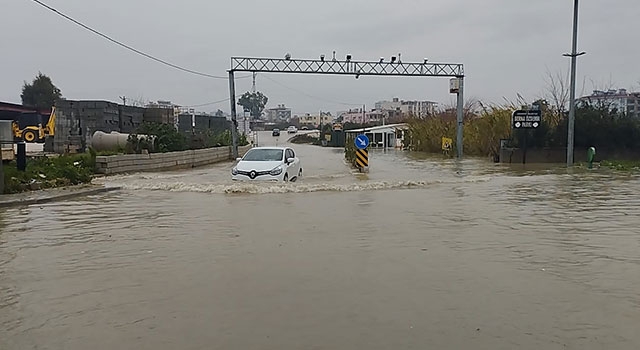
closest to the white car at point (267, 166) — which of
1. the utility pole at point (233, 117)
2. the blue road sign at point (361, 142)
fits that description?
the blue road sign at point (361, 142)

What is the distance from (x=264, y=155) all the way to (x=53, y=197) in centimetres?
685

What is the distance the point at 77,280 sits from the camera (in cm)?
760

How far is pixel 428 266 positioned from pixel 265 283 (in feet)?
7.30

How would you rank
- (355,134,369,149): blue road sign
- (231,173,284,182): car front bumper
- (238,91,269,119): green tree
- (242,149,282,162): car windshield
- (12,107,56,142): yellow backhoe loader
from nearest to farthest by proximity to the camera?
(231,173,284,182): car front bumper, (242,149,282,162): car windshield, (355,134,369,149): blue road sign, (12,107,56,142): yellow backhoe loader, (238,91,269,119): green tree

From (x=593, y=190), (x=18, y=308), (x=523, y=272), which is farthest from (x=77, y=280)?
(x=593, y=190)

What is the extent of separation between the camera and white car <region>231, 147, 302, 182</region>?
1933 centimetres

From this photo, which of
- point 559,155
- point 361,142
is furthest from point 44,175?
point 559,155

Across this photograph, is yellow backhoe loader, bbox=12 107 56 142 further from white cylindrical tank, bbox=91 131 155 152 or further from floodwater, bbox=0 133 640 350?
floodwater, bbox=0 133 640 350

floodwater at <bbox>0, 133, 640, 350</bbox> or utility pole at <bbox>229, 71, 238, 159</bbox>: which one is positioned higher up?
utility pole at <bbox>229, 71, 238, 159</bbox>

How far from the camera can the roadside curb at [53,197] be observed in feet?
49.2

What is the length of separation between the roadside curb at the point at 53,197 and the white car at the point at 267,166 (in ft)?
12.5

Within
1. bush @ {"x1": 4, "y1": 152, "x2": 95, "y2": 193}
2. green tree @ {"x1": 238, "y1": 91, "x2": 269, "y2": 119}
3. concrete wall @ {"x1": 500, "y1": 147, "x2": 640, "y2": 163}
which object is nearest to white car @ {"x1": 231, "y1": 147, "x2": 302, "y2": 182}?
bush @ {"x1": 4, "y1": 152, "x2": 95, "y2": 193}

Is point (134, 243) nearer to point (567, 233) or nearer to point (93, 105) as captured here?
point (567, 233)

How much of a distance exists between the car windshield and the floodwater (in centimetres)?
549
